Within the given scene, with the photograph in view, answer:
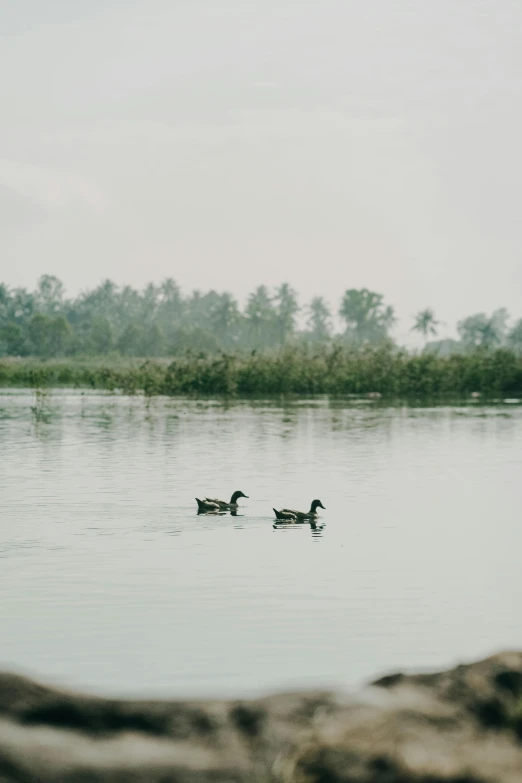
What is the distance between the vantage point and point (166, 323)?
191000 mm

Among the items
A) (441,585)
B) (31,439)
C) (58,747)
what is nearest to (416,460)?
(31,439)

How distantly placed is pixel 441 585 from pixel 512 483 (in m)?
12.2

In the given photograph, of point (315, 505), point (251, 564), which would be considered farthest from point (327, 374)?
point (251, 564)

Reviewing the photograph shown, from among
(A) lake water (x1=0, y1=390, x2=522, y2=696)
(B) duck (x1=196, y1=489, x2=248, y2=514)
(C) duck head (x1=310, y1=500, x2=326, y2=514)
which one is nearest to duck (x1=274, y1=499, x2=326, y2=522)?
A: (C) duck head (x1=310, y1=500, x2=326, y2=514)

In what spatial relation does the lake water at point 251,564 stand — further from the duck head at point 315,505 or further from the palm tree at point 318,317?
the palm tree at point 318,317

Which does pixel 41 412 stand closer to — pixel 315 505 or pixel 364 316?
pixel 315 505

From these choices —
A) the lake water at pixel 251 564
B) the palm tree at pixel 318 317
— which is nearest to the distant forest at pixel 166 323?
the palm tree at pixel 318 317

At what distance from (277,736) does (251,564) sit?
10.6 m

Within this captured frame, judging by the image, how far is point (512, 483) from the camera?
83.1ft

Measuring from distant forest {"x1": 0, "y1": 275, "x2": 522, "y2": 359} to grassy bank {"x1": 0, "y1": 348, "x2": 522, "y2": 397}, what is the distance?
224 ft

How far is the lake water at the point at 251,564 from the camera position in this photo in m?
10.1

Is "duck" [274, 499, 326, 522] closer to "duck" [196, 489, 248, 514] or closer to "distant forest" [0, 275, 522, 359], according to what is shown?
"duck" [196, 489, 248, 514]

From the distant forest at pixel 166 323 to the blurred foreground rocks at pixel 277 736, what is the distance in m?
132

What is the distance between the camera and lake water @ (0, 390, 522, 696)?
33.2ft
